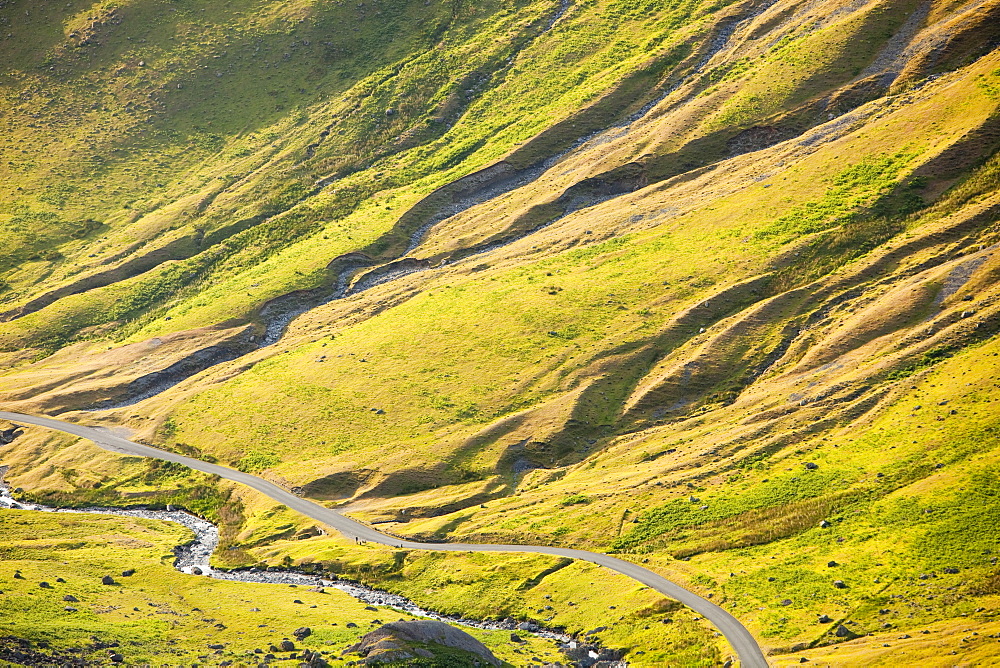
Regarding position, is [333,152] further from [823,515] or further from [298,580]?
[823,515]

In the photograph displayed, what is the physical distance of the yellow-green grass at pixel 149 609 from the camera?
209ft

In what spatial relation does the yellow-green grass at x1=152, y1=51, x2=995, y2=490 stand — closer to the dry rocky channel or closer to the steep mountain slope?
the steep mountain slope

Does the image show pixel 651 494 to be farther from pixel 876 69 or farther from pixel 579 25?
pixel 579 25

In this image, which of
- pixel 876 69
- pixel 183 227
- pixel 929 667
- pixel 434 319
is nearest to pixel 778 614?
pixel 929 667

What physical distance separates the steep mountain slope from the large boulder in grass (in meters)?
13.9

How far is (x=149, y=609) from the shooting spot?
7431cm

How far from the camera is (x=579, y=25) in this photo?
190625mm

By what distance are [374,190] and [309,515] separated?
87.3 m

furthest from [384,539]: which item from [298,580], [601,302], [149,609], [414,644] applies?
[601,302]

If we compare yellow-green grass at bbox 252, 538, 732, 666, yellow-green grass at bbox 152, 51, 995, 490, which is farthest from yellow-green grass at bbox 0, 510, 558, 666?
yellow-green grass at bbox 152, 51, 995, 490

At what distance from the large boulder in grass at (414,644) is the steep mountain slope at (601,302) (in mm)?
13879

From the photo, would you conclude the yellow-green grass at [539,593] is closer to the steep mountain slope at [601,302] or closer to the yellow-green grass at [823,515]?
the steep mountain slope at [601,302]

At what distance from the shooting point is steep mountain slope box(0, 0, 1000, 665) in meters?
80.8

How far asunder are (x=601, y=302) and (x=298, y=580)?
175ft
